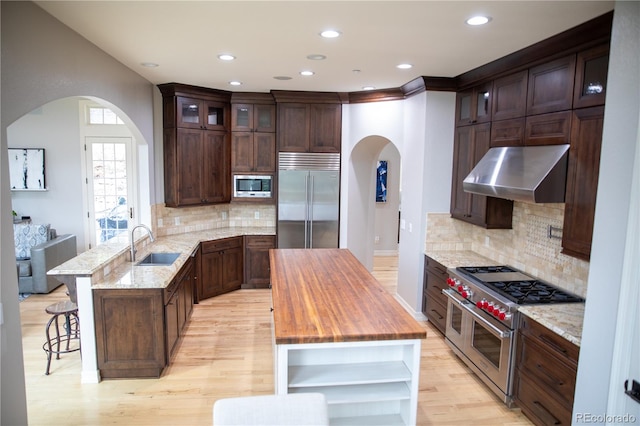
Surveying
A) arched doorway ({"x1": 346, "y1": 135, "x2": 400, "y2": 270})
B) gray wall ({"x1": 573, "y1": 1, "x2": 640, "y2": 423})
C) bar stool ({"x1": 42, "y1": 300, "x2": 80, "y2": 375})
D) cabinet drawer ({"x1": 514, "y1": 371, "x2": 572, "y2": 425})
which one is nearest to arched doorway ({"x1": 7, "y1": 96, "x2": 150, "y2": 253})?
bar stool ({"x1": 42, "y1": 300, "x2": 80, "y2": 375})

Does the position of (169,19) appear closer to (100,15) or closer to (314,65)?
(100,15)

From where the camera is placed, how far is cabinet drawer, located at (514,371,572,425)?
279 centimetres

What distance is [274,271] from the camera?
380cm

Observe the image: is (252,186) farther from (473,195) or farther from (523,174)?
(523,174)

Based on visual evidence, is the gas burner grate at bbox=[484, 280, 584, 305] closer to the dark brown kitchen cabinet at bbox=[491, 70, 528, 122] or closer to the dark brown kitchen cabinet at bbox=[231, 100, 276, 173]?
the dark brown kitchen cabinet at bbox=[491, 70, 528, 122]

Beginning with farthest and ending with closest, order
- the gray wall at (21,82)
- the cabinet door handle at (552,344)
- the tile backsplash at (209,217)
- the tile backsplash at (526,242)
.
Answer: the tile backsplash at (209,217) → the tile backsplash at (526,242) → the cabinet door handle at (552,344) → the gray wall at (21,82)

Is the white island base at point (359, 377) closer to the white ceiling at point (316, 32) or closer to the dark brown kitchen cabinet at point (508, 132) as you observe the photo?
the white ceiling at point (316, 32)

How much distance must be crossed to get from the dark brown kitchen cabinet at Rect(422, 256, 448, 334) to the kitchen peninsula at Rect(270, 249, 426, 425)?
170 cm

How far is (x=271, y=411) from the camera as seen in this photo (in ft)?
5.78

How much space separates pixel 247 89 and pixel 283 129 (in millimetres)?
743

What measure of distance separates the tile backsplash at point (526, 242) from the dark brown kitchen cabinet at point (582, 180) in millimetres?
522

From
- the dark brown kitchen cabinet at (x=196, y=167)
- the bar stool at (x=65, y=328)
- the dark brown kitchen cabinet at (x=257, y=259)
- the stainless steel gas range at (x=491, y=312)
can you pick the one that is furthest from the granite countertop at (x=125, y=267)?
the stainless steel gas range at (x=491, y=312)

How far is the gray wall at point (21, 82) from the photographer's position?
2.32 metres

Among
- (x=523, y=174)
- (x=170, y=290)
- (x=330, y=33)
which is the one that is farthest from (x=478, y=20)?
(x=170, y=290)
